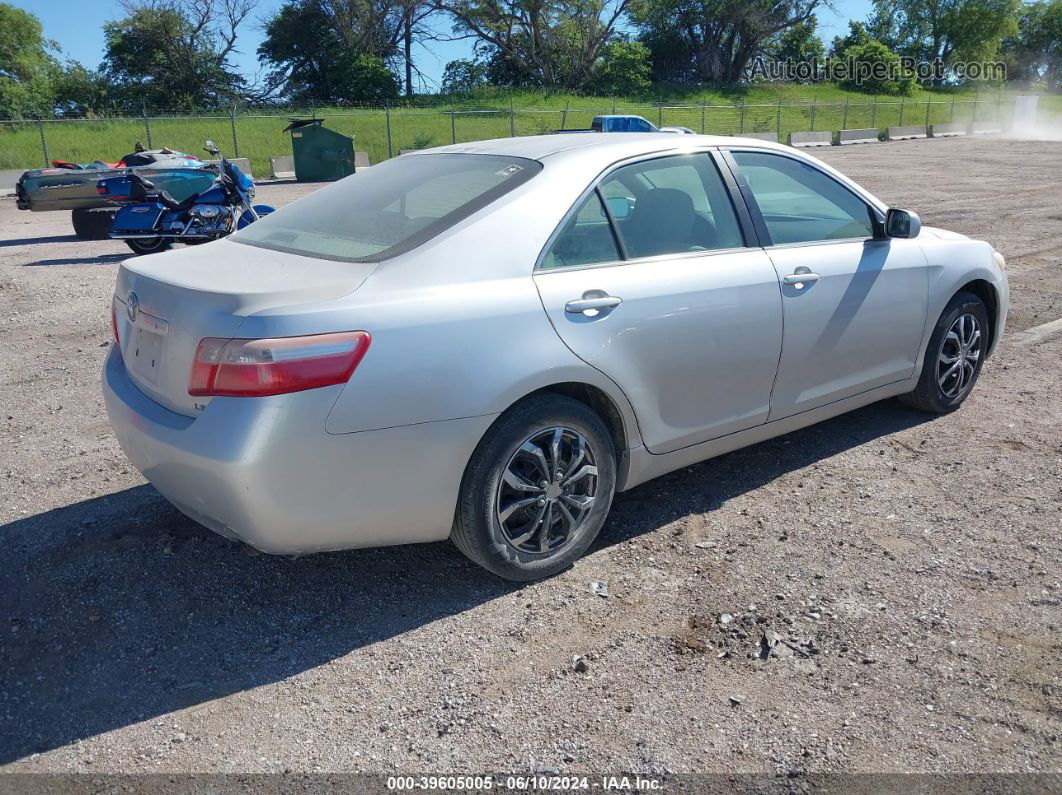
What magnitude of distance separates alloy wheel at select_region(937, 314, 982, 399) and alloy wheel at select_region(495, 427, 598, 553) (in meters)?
2.56

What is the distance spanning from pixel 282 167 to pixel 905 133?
1258 inches

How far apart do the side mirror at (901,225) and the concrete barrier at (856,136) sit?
38639 mm

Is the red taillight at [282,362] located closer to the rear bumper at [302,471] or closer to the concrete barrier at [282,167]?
the rear bumper at [302,471]

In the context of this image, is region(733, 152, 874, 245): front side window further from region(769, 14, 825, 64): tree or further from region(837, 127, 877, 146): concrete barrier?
region(769, 14, 825, 64): tree

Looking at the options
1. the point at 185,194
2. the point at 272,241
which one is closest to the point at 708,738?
the point at 272,241

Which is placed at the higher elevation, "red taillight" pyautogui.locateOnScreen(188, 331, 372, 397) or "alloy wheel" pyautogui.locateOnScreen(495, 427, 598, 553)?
"red taillight" pyautogui.locateOnScreen(188, 331, 372, 397)

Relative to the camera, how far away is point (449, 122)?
37.1m

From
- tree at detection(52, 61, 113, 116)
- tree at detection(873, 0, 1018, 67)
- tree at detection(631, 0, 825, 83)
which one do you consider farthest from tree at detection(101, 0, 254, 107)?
tree at detection(873, 0, 1018, 67)

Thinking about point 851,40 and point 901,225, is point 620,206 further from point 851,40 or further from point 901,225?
point 851,40

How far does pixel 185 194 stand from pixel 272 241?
11.1 metres

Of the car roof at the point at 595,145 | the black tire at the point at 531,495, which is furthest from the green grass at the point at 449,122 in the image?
the black tire at the point at 531,495

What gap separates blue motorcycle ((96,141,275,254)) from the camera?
1162 cm

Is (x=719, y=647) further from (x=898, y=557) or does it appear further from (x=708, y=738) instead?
(x=898, y=557)

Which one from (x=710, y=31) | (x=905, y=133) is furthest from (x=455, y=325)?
(x=710, y=31)
